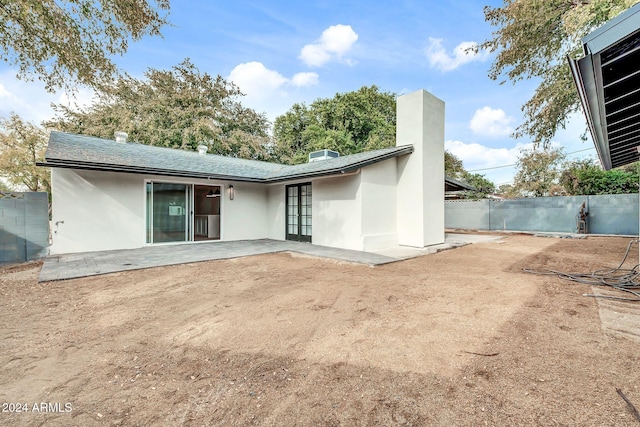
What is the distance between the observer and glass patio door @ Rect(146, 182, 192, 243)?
8.40 m

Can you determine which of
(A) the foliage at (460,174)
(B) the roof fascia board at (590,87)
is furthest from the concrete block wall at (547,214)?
(B) the roof fascia board at (590,87)

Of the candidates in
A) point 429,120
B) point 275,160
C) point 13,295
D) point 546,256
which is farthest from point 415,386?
point 275,160

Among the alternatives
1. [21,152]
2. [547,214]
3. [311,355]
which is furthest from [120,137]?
[547,214]

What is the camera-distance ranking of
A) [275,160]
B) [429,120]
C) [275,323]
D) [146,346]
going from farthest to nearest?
1. [275,160]
2. [429,120]
3. [275,323]
4. [146,346]

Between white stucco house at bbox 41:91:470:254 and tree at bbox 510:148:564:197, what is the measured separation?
15.3 metres

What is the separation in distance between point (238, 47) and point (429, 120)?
780cm

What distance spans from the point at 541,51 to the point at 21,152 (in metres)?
23.9

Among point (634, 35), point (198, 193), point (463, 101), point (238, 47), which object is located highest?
point (238, 47)

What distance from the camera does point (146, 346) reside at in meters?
2.63

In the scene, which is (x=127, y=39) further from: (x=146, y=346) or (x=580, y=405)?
(x=580, y=405)

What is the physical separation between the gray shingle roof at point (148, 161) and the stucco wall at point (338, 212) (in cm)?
61

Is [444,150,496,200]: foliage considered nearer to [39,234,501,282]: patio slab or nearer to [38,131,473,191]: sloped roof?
[39,234,501,282]: patio slab

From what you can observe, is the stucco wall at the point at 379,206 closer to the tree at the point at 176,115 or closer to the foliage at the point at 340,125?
the foliage at the point at 340,125

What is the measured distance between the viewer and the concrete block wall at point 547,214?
38.7 feet
